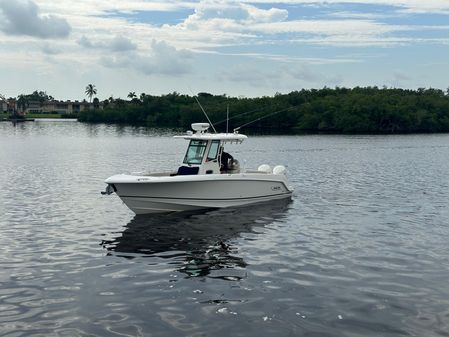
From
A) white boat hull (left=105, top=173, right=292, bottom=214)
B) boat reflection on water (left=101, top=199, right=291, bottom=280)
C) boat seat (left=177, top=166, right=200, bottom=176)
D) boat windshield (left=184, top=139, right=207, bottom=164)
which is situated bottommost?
boat reflection on water (left=101, top=199, right=291, bottom=280)

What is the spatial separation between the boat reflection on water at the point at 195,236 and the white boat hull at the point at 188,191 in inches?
16.7

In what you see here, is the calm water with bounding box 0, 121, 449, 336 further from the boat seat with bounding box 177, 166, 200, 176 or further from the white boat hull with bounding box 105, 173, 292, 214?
the boat seat with bounding box 177, 166, 200, 176

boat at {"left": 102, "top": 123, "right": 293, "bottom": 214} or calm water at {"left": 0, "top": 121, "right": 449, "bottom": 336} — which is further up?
boat at {"left": 102, "top": 123, "right": 293, "bottom": 214}

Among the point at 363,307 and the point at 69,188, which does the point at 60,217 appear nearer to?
the point at 69,188

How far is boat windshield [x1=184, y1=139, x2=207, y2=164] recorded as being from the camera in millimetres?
23987

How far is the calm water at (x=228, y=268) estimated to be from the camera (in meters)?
11.3

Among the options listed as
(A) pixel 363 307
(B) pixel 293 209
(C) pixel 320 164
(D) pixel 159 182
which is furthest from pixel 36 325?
(C) pixel 320 164

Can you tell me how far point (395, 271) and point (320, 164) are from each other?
35280mm

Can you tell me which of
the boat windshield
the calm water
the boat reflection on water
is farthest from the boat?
the calm water

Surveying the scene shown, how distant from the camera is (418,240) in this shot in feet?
61.4

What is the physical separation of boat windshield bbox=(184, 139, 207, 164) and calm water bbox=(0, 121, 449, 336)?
268 cm

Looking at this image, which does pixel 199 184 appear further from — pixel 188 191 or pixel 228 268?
pixel 228 268

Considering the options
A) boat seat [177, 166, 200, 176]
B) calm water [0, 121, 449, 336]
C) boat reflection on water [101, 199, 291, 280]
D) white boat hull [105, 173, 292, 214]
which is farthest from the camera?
boat seat [177, 166, 200, 176]

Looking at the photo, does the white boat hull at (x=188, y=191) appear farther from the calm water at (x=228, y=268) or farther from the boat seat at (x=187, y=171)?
the boat seat at (x=187, y=171)
